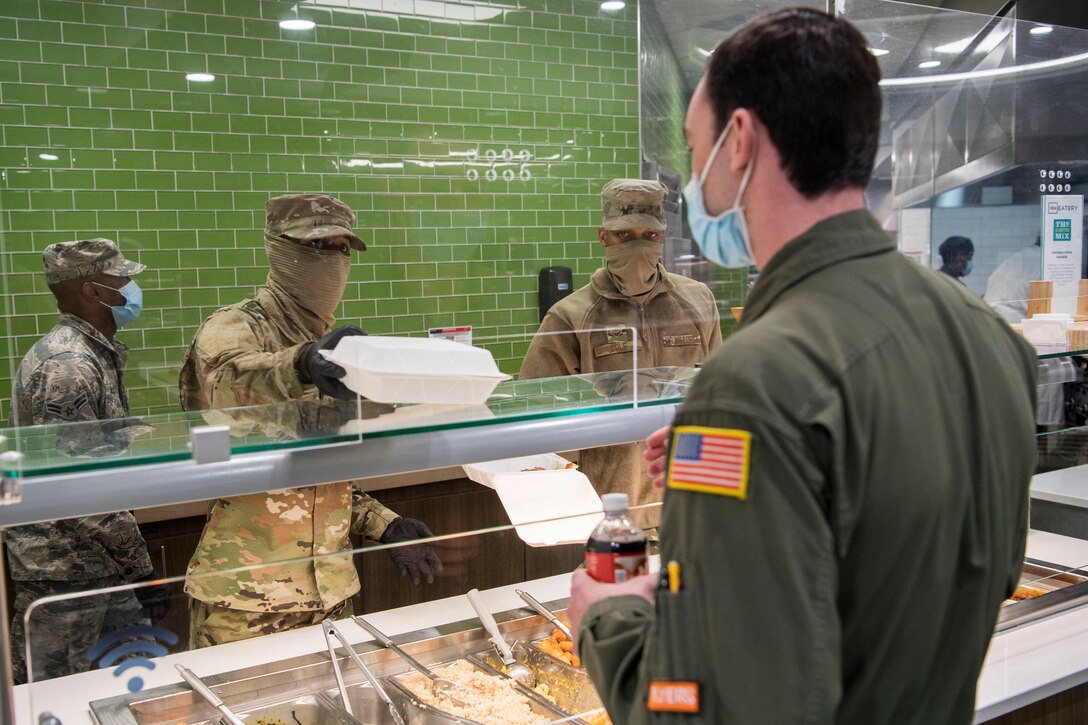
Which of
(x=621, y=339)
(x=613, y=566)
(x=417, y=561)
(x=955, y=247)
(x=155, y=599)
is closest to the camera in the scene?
(x=613, y=566)

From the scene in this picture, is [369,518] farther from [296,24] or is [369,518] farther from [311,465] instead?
[296,24]

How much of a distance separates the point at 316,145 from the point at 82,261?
168cm

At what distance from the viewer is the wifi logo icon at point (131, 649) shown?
144 cm

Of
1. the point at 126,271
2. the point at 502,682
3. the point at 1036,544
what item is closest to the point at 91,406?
the point at 126,271

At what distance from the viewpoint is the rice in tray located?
1.65m

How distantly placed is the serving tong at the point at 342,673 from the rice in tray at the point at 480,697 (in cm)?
5

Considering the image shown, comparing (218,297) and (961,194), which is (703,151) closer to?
(218,297)

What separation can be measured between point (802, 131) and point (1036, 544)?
2.09 m

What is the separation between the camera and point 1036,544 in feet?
8.55

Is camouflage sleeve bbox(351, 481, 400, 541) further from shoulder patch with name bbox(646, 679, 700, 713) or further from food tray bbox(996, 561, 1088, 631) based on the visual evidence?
shoulder patch with name bbox(646, 679, 700, 713)

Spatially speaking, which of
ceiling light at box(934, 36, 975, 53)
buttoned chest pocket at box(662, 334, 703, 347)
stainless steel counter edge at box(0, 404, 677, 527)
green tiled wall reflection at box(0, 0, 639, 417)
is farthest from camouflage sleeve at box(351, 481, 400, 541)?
ceiling light at box(934, 36, 975, 53)

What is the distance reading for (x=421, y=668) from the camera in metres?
1.75

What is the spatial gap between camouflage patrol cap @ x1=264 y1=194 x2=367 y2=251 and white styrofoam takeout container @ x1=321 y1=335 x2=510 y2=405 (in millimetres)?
1211

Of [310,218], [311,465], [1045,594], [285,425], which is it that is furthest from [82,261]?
[1045,594]
